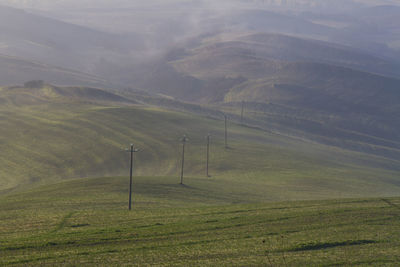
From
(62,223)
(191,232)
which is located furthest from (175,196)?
(191,232)

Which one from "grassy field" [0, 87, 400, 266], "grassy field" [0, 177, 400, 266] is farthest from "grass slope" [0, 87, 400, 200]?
"grassy field" [0, 177, 400, 266]

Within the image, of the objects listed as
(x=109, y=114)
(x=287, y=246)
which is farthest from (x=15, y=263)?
(x=109, y=114)

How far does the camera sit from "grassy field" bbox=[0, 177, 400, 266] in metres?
27.0

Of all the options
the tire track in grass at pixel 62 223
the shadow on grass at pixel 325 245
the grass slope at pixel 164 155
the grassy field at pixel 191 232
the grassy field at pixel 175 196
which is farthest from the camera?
the grass slope at pixel 164 155

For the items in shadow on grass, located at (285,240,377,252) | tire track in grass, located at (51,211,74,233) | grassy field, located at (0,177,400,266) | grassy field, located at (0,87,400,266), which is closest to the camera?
grassy field, located at (0,177,400,266)

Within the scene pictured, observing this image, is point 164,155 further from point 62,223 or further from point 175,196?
point 62,223

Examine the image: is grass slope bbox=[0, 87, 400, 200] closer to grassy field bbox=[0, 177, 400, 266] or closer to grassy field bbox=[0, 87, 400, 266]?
grassy field bbox=[0, 87, 400, 266]

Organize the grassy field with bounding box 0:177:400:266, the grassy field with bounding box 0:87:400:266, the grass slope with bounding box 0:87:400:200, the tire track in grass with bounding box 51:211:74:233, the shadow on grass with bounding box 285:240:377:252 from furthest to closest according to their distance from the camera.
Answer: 1. the grass slope with bounding box 0:87:400:200
2. the tire track in grass with bounding box 51:211:74:233
3. the shadow on grass with bounding box 285:240:377:252
4. the grassy field with bounding box 0:87:400:266
5. the grassy field with bounding box 0:177:400:266

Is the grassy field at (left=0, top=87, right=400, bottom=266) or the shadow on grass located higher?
the shadow on grass

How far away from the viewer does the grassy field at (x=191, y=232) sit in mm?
27016

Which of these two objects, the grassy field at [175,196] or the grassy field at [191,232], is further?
the grassy field at [175,196]

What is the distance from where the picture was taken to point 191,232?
108 feet

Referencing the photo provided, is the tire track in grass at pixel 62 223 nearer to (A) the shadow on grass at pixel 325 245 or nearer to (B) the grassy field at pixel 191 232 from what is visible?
(B) the grassy field at pixel 191 232

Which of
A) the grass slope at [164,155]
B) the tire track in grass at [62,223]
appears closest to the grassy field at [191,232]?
the tire track in grass at [62,223]
